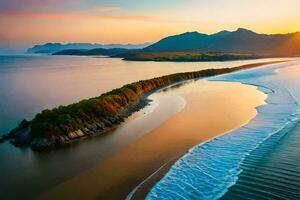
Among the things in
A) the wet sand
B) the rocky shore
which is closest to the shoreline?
the wet sand

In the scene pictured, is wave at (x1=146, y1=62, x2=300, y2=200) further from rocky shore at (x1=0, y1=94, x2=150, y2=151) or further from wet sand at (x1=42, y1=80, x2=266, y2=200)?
rocky shore at (x1=0, y1=94, x2=150, y2=151)

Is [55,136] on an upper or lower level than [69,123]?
lower

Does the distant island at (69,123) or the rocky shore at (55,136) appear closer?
the rocky shore at (55,136)

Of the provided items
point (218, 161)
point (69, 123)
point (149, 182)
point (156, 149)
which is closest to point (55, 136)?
point (69, 123)

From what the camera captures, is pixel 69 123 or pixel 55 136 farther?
pixel 69 123

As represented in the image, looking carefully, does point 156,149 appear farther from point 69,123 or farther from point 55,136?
point 69,123

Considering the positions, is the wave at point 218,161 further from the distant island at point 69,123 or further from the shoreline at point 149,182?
the distant island at point 69,123

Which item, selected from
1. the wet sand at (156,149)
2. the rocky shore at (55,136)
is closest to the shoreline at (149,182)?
the wet sand at (156,149)
